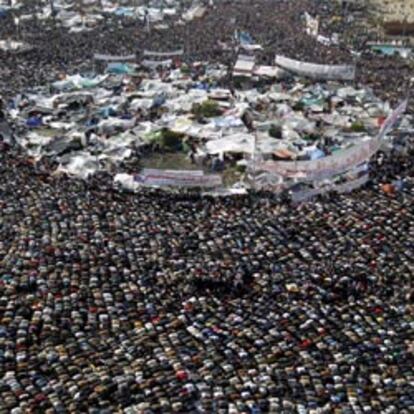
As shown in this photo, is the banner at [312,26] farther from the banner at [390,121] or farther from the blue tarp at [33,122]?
the blue tarp at [33,122]

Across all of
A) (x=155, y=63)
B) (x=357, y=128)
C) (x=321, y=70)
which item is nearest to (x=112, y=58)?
(x=155, y=63)

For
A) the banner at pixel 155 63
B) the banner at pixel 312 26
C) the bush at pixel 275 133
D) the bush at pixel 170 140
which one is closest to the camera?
the bush at pixel 170 140

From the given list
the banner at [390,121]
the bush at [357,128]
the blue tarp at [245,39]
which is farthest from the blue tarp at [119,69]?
the banner at [390,121]

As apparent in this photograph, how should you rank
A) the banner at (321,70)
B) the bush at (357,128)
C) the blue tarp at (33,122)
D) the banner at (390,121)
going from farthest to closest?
the banner at (321,70), the blue tarp at (33,122), the bush at (357,128), the banner at (390,121)

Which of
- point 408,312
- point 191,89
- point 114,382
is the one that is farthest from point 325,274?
point 191,89

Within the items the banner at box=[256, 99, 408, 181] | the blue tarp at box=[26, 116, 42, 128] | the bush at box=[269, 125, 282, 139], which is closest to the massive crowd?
the banner at box=[256, 99, 408, 181]

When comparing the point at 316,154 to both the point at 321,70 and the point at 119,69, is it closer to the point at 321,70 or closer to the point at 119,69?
the point at 321,70
